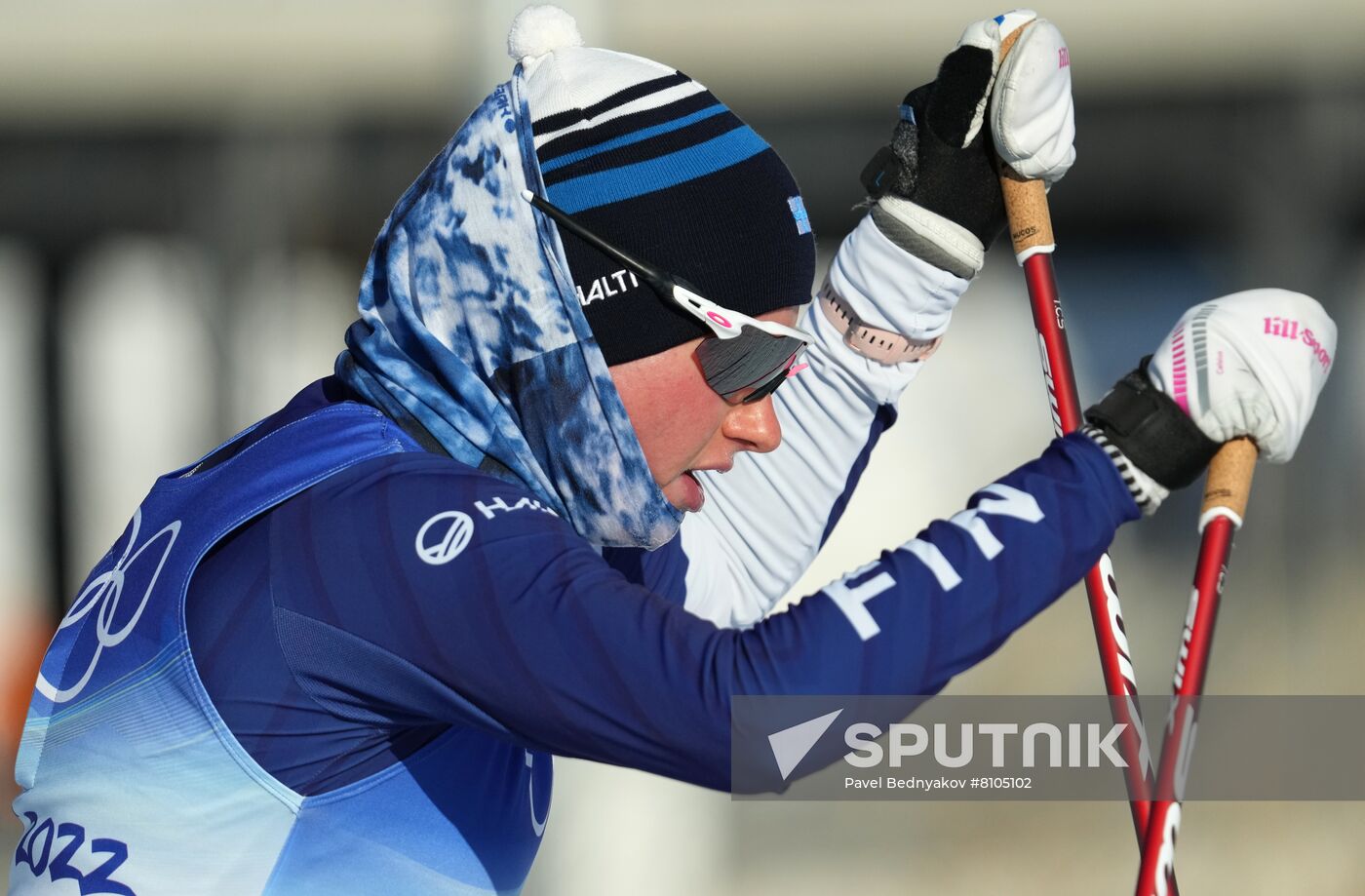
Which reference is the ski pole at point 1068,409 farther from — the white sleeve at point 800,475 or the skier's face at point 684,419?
the skier's face at point 684,419

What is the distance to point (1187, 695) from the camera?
167 centimetres

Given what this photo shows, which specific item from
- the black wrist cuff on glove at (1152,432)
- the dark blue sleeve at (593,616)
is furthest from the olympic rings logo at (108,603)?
the black wrist cuff on glove at (1152,432)

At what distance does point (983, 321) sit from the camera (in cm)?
531

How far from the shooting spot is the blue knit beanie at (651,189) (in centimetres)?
153

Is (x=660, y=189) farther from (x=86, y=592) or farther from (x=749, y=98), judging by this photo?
(x=749, y=98)

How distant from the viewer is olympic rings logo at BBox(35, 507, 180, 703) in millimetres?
1457

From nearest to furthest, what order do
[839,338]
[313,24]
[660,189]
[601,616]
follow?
1. [601,616]
2. [660,189]
3. [839,338]
4. [313,24]

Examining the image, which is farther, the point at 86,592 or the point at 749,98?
the point at 749,98

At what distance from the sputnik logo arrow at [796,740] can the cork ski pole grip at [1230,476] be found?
0.59 m

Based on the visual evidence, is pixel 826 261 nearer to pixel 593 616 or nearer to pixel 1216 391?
pixel 1216 391

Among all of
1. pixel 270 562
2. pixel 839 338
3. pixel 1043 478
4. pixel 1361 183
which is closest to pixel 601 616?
pixel 270 562

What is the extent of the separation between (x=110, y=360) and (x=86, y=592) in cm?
442

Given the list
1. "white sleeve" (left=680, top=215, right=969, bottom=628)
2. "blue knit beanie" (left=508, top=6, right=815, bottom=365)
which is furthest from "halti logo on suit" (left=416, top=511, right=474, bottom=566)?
"white sleeve" (left=680, top=215, right=969, bottom=628)

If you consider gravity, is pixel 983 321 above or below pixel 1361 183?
below
